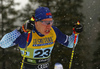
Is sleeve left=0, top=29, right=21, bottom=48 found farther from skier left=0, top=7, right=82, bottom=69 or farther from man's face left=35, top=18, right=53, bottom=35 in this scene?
man's face left=35, top=18, right=53, bottom=35

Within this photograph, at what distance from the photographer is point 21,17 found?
1212cm

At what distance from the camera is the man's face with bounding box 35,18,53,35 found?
3.23m

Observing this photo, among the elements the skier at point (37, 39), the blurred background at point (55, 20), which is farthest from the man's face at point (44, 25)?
the blurred background at point (55, 20)

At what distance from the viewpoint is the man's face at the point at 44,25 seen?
10.6ft

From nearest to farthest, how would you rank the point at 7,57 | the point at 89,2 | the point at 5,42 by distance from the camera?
the point at 5,42 < the point at 7,57 < the point at 89,2

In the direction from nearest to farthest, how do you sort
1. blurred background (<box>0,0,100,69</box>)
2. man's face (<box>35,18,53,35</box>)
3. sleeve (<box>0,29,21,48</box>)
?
sleeve (<box>0,29,21,48</box>), man's face (<box>35,18,53,35</box>), blurred background (<box>0,0,100,69</box>)

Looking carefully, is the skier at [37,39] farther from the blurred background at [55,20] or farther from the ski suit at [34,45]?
the blurred background at [55,20]

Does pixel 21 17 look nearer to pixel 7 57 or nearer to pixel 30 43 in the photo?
pixel 7 57

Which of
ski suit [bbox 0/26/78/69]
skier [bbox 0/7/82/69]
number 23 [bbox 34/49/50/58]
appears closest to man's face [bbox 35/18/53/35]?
skier [bbox 0/7/82/69]

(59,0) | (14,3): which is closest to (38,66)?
(59,0)

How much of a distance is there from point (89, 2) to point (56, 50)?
15867 millimetres

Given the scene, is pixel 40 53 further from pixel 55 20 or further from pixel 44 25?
pixel 55 20

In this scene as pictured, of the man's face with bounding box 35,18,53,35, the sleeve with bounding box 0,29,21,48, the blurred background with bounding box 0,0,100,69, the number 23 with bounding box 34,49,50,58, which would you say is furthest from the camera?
the blurred background with bounding box 0,0,100,69

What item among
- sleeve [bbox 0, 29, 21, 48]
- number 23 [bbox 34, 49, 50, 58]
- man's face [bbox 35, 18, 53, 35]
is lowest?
number 23 [bbox 34, 49, 50, 58]
